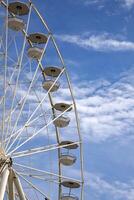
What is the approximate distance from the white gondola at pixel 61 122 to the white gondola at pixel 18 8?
21.0 ft

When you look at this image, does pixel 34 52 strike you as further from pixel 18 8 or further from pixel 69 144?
pixel 69 144

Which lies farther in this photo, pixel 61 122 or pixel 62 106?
pixel 61 122

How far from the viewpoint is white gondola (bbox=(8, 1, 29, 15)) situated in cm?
3416

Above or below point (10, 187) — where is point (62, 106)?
above

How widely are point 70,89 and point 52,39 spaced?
293 cm

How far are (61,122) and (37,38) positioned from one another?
497 cm

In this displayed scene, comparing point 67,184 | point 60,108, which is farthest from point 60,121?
point 67,184

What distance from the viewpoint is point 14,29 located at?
35000 mm

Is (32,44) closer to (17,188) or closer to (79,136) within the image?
(79,136)

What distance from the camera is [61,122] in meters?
36.9

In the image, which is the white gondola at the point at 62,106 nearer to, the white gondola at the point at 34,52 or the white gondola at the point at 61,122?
the white gondola at the point at 61,122

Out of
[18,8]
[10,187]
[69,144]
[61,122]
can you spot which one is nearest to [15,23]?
[18,8]

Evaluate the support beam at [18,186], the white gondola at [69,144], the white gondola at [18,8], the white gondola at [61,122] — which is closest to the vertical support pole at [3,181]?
the support beam at [18,186]

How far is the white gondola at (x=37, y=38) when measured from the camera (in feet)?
116
